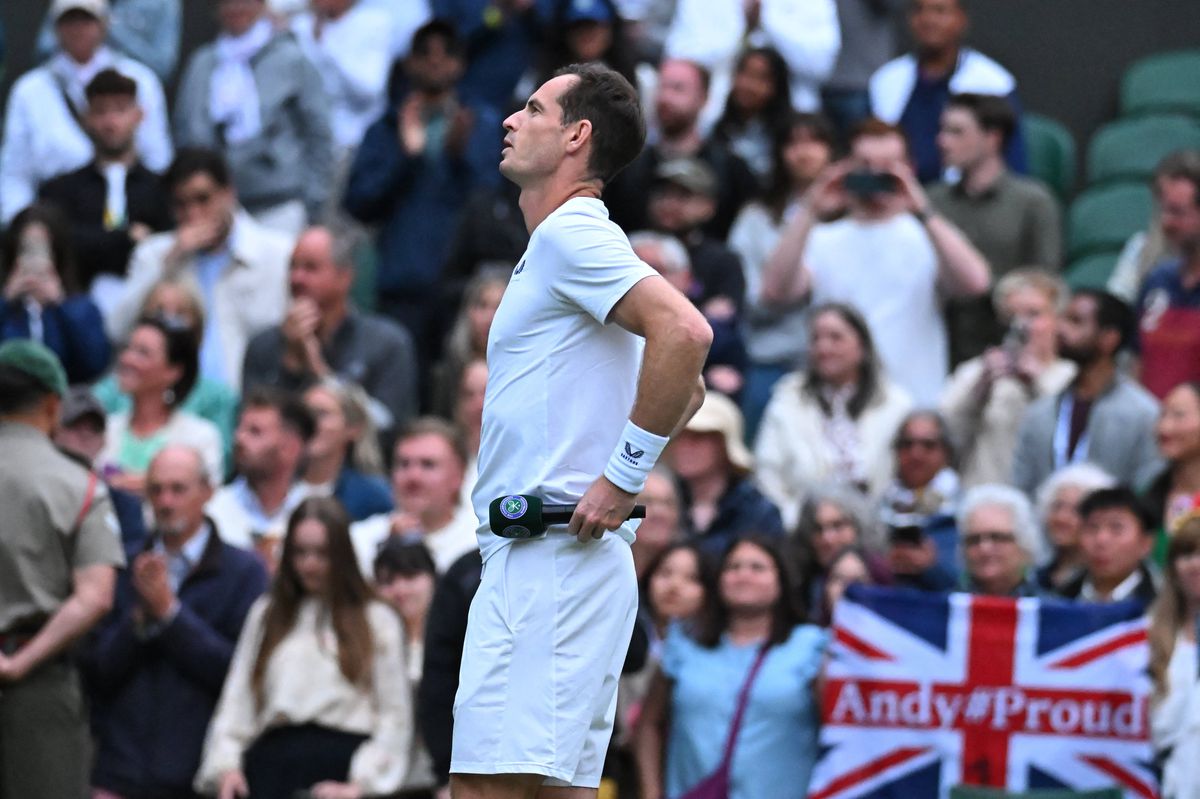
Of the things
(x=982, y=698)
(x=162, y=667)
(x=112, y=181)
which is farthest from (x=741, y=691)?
(x=112, y=181)

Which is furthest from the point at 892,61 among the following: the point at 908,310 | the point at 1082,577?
the point at 1082,577

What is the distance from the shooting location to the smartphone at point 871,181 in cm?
1177

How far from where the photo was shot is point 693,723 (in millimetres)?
8727

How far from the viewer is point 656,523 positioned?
9773 mm

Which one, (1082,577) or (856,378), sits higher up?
(856,378)

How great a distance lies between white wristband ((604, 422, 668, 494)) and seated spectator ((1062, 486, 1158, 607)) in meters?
4.49

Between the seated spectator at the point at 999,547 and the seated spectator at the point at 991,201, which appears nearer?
the seated spectator at the point at 999,547

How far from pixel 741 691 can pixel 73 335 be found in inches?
166

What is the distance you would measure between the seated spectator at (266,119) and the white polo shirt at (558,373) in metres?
8.06

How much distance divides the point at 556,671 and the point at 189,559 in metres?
4.34

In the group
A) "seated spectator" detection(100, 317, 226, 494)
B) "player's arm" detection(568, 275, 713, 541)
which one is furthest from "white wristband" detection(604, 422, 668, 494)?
"seated spectator" detection(100, 317, 226, 494)

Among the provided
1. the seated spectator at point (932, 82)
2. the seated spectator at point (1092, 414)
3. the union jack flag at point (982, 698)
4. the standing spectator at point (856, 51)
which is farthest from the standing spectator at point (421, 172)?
the union jack flag at point (982, 698)

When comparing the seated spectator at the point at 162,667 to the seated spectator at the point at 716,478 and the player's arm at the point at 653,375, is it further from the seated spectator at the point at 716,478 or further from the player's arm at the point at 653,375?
the player's arm at the point at 653,375

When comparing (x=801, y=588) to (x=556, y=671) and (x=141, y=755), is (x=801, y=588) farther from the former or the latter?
(x=556, y=671)
